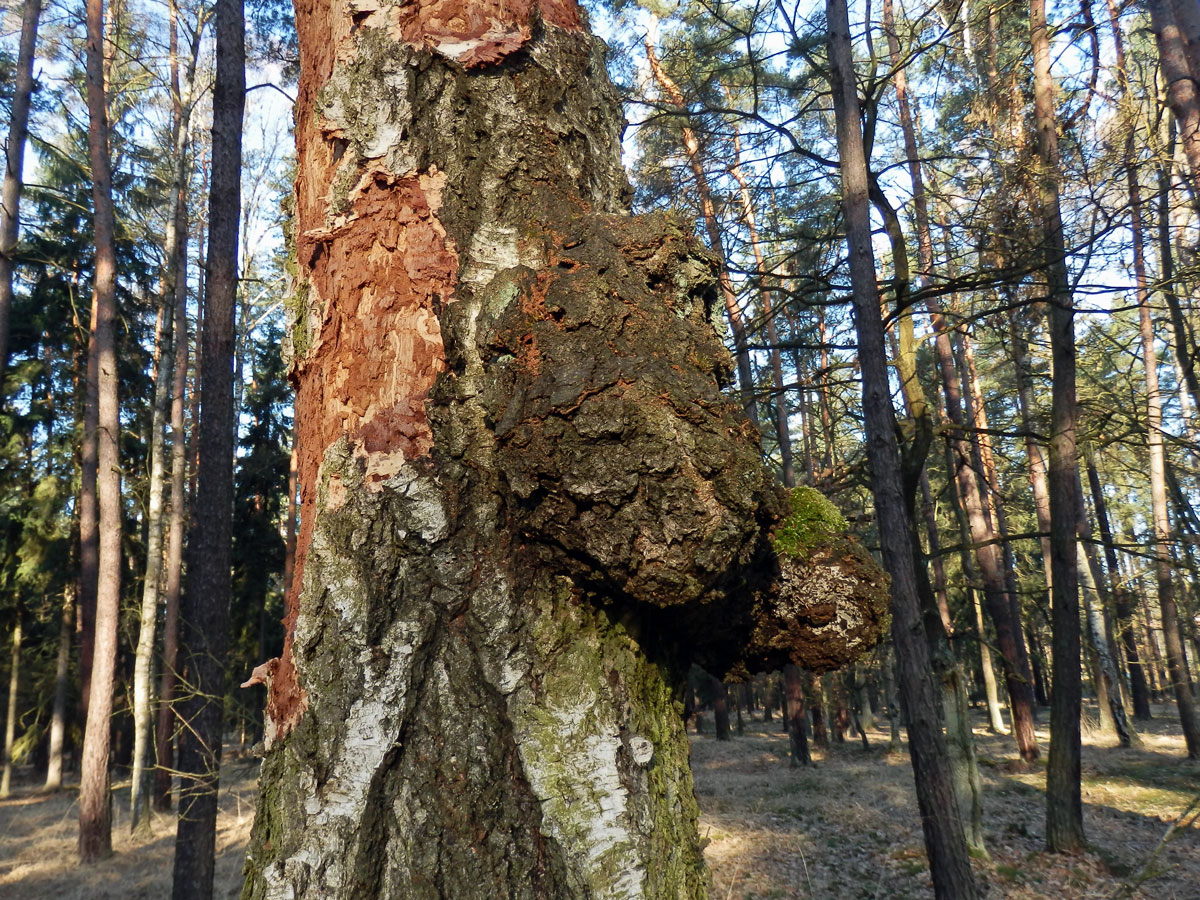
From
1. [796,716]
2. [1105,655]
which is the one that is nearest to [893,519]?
[796,716]

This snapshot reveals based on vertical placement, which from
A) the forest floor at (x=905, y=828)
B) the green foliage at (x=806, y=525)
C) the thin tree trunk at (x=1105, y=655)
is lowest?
the forest floor at (x=905, y=828)

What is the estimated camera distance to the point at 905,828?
9805 millimetres

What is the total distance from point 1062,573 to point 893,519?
3.83 m

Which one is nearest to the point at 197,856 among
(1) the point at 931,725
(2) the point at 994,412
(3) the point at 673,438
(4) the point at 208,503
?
(4) the point at 208,503

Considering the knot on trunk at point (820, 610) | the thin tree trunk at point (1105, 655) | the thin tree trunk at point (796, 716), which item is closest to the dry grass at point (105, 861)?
the knot on trunk at point (820, 610)

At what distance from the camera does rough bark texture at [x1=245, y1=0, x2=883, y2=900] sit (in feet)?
3.54

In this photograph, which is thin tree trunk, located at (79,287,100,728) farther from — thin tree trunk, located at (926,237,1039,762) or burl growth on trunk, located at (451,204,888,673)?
thin tree trunk, located at (926,237,1039,762)

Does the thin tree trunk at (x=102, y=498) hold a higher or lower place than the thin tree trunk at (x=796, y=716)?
higher

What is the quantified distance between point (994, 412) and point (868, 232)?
1510 centimetres

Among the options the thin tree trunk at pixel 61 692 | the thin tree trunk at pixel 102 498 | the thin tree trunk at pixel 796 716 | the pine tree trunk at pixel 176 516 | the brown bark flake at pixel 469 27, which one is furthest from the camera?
the thin tree trunk at pixel 61 692

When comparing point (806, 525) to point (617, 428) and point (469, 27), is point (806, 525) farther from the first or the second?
point (469, 27)

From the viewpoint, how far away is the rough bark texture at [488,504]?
42.5 inches

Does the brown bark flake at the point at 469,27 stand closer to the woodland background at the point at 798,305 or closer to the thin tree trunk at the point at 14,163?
the woodland background at the point at 798,305

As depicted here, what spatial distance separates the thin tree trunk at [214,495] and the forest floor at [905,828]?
443 centimetres
